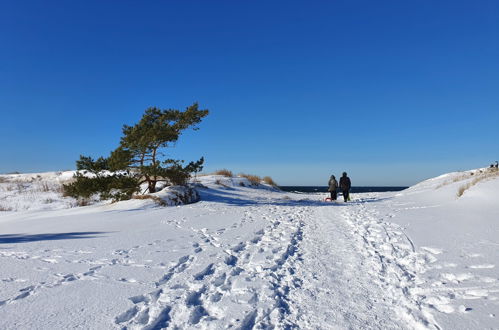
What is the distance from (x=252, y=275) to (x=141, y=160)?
10.2 m

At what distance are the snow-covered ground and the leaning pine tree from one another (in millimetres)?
4285

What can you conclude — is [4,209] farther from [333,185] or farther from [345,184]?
[345,184]

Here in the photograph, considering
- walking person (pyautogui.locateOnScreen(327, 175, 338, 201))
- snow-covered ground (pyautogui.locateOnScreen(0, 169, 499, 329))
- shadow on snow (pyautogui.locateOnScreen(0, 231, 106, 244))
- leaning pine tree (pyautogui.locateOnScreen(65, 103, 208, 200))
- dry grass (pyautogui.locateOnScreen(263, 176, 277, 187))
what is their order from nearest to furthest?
snow-covered ground (pyautogui.locateOnScreen(0, 169, 499, 329))
shadow on snow (pyautogui.locateOnScreen(0, 231, 106, 244))
leaning pine tree (pyautogui.locateOnScreen(65, 103, 208, 200))
walking person (pyautogui.locateOnScreen(327, 175, 338, 201))
dry grass (pyautogui.locateOnScreen(263, 176, 277, 187))

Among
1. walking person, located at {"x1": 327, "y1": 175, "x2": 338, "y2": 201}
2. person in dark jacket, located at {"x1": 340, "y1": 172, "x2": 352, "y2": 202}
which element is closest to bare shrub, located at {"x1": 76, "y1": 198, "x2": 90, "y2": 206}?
walking person, located at {"x1": 327, "y1": 175, "x2": 338, "y2": 201}

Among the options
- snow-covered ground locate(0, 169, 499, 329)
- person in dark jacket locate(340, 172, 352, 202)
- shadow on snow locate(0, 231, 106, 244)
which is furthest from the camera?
person in dark jacket locate(340, 172, 352, 202)

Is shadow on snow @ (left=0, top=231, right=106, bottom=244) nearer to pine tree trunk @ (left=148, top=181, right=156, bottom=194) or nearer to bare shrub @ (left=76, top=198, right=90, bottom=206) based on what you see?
pine tree trunk @ (left=148, top=181, right=156, bottom=194)

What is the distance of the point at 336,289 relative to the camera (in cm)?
370

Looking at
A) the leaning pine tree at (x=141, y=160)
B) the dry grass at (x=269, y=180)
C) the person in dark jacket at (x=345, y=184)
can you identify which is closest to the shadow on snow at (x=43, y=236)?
the leaning pine tree at (x=141, y=160)

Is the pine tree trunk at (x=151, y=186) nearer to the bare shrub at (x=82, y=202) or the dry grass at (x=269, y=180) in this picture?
the bare shrub at (x=82, y=202)

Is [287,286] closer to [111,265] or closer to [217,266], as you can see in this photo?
[217,266]

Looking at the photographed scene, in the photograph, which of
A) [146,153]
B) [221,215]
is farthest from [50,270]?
[146,153]

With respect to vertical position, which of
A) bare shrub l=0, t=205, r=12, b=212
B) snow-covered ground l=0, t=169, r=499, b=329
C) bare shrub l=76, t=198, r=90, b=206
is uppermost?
bare shrub l=76, t=198, r=90, b=206

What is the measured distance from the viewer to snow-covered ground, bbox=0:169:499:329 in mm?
2945

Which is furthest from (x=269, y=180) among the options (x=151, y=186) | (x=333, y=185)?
(x=151, y=186)
